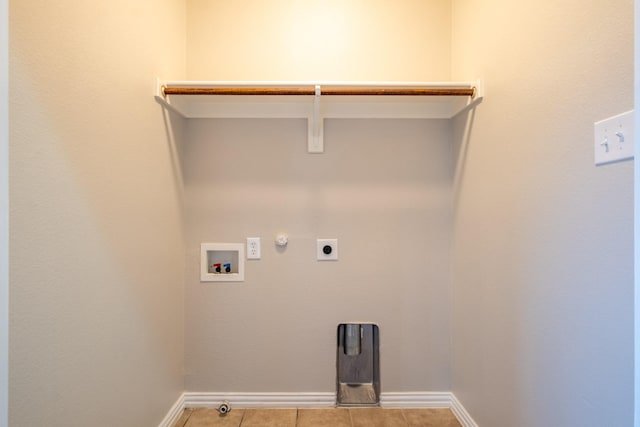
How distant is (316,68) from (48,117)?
1.30 meters

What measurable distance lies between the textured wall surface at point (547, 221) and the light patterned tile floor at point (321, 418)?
25 centimetres

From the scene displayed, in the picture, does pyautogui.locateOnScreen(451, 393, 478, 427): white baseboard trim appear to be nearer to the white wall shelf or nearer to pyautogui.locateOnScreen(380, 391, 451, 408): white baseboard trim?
pyautogui.locateOnScreen(380, 391, 451, 408): white baseboard trim

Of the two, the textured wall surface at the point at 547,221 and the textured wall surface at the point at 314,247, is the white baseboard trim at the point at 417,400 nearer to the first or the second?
the textured wall surface at the point at 314,247

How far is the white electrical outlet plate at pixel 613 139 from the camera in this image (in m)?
0.73

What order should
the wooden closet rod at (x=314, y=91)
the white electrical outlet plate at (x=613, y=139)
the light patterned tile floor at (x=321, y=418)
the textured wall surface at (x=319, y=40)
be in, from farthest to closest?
the textured wall surface at (x=319, y=40) < the light patterned tile floor at (x=321, y=418) < the wooden closet rod at (x=314, y=91) < the white electrical outlet plate at (x=613, y=139)

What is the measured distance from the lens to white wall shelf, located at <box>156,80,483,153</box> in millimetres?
1508

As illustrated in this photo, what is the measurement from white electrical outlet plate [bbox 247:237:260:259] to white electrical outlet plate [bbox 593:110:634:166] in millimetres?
1463

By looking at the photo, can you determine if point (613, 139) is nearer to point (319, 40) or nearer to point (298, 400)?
point (319, 40)

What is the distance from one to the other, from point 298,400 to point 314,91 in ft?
5.35

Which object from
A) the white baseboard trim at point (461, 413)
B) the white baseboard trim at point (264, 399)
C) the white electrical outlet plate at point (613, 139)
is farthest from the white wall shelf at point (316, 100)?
the white baseboard trim at point (461, 413)

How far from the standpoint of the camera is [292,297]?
1.82 metres

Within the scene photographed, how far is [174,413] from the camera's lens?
168 cm

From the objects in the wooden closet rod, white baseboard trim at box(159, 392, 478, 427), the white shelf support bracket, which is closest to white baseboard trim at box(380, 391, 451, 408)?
white baseboard trim at box(159, 392, 478, 427)

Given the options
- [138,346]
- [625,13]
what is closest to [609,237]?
[625,13]
